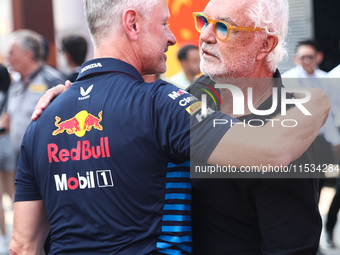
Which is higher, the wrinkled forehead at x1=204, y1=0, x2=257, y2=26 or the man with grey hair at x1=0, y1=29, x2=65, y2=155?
the wrinkled forehead at x1=204, y1=0, x2=257, y2=26


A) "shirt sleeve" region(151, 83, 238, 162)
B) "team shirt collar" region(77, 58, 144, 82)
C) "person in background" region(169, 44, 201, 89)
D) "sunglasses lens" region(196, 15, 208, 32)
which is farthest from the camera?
"person in background" region(169, 44, 201, 89)

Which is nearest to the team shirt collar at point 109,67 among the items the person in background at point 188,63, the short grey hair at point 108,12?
the short grey hair at point 108,12

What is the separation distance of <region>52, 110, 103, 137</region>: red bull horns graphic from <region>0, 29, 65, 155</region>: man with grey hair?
3013mm

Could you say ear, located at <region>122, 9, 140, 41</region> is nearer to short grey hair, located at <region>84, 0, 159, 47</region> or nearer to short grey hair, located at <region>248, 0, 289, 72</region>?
short grey hair, located at <region>84, 0, 159, 47</region>

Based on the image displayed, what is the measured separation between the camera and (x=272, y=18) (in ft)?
6.00

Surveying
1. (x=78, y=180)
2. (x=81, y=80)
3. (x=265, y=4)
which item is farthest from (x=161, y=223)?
(x=265, y=4)

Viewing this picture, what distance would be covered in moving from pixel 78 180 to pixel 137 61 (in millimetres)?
538

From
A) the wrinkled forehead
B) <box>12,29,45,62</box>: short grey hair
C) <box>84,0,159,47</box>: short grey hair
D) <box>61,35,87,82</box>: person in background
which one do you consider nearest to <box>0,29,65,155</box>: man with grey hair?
<box>12,29,45,62</box>: short grey hair

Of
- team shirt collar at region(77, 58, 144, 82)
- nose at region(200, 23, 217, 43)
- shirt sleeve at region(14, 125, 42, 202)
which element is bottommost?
shirt sleeve at region(14, 125, 42, 202)

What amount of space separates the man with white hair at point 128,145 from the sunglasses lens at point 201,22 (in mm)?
233

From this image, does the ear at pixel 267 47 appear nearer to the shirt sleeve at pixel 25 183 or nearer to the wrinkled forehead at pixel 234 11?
the wrinkled forehead at pixel 234 11

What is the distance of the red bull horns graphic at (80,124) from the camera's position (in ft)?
5.16

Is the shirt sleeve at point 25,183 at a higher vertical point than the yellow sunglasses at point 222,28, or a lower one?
lower

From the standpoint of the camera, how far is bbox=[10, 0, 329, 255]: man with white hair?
1450 mm
